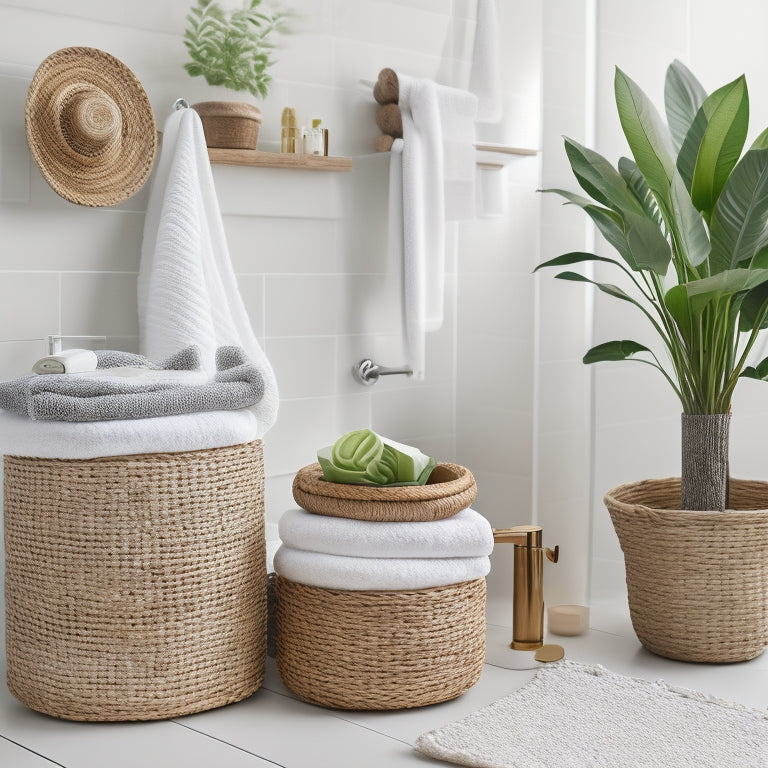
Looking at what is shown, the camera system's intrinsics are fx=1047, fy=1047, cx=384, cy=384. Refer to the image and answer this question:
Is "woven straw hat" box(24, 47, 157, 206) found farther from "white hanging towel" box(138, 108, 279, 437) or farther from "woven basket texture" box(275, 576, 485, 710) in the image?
"woven basket texture" box(275, 576, 485, 710)

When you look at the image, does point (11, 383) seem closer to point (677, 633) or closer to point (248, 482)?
point (248, 482)

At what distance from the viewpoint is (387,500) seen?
5.07 feet

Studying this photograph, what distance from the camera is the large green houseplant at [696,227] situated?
175 centimetres

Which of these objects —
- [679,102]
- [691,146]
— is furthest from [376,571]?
[679,102]

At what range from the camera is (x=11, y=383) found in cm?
150

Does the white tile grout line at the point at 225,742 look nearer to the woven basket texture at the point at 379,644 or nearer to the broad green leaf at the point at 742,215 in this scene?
the woven basket texture at the point at 379,644

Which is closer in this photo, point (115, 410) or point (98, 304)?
point (115, 410)

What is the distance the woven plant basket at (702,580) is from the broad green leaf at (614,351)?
0.95ft

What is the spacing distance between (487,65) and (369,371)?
0.70 metres

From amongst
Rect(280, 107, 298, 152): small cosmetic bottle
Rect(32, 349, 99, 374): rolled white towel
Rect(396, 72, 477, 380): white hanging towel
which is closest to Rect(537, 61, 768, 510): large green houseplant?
Rect(396, 72, 477, 380): white hanging towel

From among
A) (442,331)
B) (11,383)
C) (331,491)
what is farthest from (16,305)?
(442,331)

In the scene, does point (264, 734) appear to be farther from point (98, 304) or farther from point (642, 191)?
point (642, 191)

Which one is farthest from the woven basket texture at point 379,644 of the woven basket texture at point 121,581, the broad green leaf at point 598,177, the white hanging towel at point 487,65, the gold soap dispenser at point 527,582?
the white hanging towel at point 487,65

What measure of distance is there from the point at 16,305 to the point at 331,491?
612 mm
